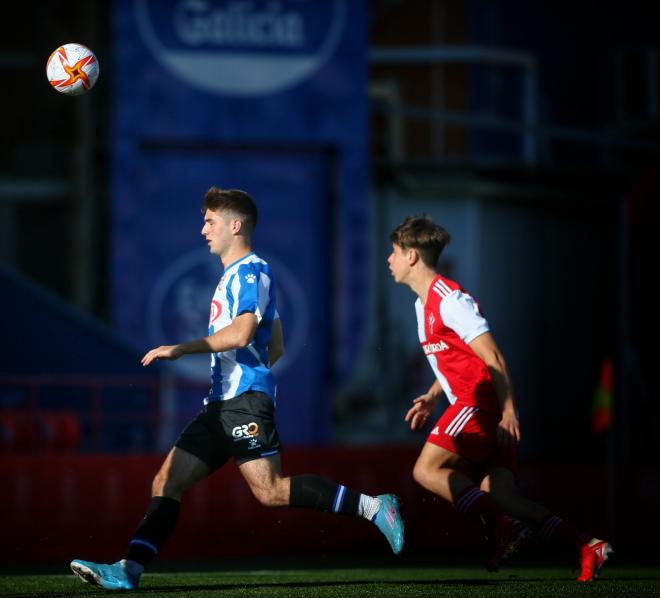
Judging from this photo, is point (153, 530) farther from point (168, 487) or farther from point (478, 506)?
point (478, 506)

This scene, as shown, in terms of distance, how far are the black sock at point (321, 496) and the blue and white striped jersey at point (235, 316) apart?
45 centimetres

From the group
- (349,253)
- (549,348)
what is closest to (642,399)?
(549,348)

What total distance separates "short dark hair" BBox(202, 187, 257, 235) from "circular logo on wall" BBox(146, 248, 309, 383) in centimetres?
852

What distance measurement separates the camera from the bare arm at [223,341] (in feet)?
21.0

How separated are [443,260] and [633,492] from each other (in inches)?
309

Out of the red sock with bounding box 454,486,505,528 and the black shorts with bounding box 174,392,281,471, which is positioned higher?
the black shorts with bounding box 174,392,281,471

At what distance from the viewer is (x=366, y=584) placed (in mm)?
7371

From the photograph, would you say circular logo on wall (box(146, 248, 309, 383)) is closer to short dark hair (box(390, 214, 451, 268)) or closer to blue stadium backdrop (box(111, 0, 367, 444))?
blue stadium backdrop (box(111, 0, 367, 444))

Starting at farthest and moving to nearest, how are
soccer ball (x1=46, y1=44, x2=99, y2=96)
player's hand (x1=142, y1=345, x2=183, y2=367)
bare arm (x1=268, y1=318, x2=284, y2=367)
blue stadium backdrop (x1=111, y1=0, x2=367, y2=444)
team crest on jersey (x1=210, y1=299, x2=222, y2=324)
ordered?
blue stadium backdrop (x1=111, y1=0, x2=367, y2=444), soccer ball (x1=46, y1=44, x2=99, y2=96), bare arm (x1=268, y1=318, x2=284, y2=367), team crest on jersey (x1=210, y1=299, x2=222, y2=324), player's hand (x1=142, y1=345, x2=183, y2=367)

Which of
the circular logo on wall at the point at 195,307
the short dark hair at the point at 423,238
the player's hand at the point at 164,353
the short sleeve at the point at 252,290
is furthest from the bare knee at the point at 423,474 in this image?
the circular logo on wall at the point at 195,307

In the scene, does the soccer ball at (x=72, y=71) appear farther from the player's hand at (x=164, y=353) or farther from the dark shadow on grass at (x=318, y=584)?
the dark shadow on grass at (x=318, y=584)

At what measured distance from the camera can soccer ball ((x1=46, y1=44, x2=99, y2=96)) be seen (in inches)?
339

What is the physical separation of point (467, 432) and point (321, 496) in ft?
2.74

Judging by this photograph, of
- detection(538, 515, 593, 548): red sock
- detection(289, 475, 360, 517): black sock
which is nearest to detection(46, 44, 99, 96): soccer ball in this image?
detection(289, 475, 360, 517): black sock
